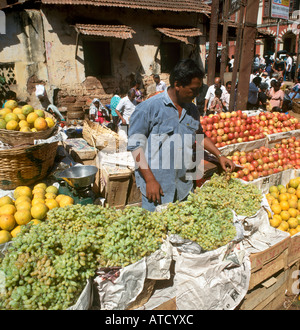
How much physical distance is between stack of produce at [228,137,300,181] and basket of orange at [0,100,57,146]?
2529 mm

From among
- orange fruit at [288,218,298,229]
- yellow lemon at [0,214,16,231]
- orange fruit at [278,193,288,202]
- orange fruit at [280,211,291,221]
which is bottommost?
orange fruit at [288,218,298,229]

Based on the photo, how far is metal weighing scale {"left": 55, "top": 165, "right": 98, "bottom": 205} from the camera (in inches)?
108

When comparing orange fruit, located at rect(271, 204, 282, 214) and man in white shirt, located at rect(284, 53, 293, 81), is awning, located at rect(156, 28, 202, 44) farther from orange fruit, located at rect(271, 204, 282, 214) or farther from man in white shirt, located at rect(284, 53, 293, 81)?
man in white shirt, located at rect(284, 53, 293, 81)

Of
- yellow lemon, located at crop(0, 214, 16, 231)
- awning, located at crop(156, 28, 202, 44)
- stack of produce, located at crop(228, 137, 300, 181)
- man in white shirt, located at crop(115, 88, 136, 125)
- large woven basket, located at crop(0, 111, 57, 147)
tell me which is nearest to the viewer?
yellow lemon, located at crop(0, 214, 16, 231)

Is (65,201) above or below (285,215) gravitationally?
above

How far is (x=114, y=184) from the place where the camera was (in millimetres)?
3443

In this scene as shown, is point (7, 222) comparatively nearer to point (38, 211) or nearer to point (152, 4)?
point (38, 211)

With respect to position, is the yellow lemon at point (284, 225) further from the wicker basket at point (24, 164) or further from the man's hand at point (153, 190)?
the wicker basket at point (24, 164)

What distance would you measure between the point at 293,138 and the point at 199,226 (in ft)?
12.7

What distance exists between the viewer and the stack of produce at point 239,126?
438 cm

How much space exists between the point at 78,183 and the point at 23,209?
0.56 metres

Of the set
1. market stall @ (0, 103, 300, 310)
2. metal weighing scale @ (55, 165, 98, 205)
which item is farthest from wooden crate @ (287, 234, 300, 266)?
metal weighing scale @ (55, 165, 98, 205)

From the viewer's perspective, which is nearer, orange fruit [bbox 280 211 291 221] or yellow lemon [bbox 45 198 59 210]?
yellow lemon [bbox 45 198 59 210]

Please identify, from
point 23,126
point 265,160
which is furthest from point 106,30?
point 265,160
